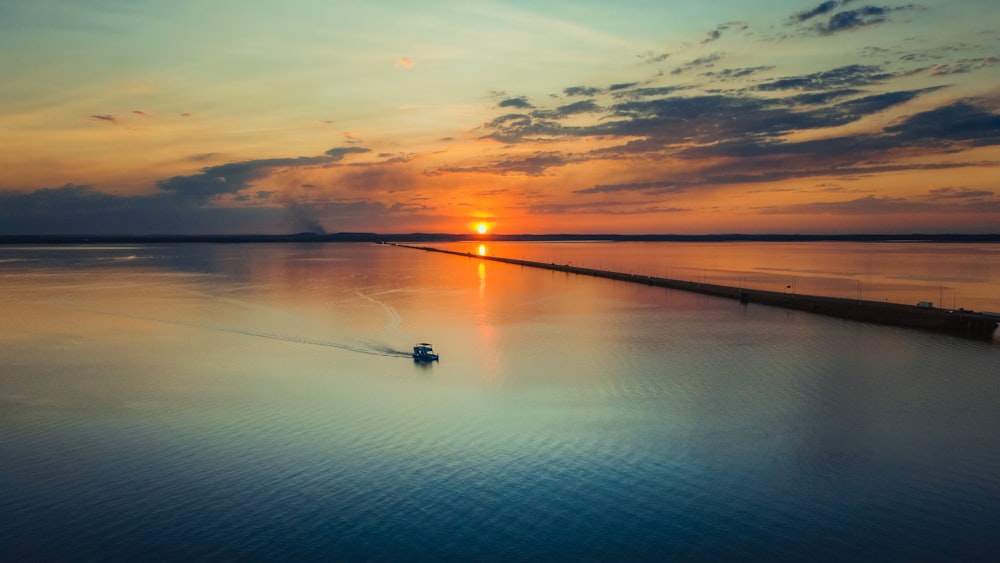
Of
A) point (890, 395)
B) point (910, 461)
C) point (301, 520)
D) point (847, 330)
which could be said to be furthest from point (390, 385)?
point (847, 330)

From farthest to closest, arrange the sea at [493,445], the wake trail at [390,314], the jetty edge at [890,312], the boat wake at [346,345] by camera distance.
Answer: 1. the wake trail at [390,314]
2. the jetty edge at [890,312]
3. the boat wake at [346,345]
4. the sea at [493,445]

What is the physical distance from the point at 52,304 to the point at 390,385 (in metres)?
49.8

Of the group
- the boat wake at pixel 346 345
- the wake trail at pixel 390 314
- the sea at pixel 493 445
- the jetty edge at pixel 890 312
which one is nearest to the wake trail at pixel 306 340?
the boat wake at pixel 346 345

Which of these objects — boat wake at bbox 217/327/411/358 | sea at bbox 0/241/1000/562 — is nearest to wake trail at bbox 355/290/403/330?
sea at bbox 0/241/1000/562

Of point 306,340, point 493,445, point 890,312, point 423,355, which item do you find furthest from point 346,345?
point 890,312

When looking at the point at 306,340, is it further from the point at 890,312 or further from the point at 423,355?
the point at 890,312

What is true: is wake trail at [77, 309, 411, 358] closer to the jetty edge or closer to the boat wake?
the boat wake

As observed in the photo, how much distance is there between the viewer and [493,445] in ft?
75.3

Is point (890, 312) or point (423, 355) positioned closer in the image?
point (423, 355)

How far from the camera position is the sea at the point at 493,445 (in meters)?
16.4

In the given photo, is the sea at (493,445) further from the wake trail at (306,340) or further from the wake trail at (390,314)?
the wake trail at (390,314)

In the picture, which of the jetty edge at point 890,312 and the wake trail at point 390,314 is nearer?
the jetty edge at point 890,312

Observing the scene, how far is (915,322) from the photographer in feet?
173

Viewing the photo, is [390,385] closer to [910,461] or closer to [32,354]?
[910,461]
